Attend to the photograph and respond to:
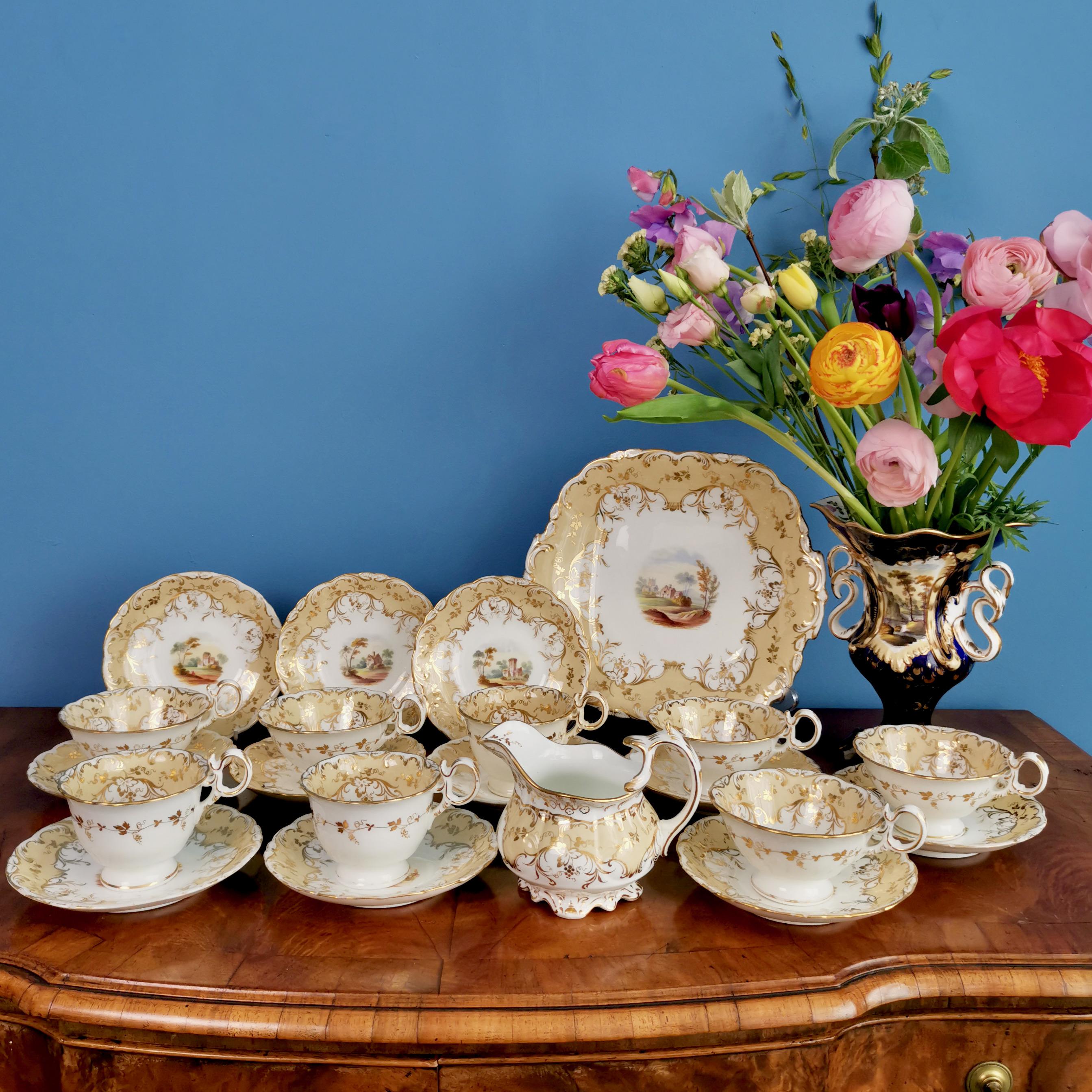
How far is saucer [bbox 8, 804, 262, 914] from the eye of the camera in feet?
2.55

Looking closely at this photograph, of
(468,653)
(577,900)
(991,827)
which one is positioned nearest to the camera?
(577,900)

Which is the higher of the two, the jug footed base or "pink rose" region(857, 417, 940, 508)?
"pink rose" region(857, 417, 940, 508)

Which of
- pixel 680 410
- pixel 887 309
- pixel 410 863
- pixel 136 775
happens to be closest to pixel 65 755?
pixel 136 775

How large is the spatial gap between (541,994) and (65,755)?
2.27 feet

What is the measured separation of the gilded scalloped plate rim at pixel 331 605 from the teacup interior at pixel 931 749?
0.56 metres

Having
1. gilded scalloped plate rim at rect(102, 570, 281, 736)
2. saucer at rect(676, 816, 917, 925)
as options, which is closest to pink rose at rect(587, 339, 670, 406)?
saucer at rect(676, 816, 917, 925)

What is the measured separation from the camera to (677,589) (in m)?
1.13

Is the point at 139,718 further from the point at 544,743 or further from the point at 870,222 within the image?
the point at 870,222

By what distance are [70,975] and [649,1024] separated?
1.50 feet

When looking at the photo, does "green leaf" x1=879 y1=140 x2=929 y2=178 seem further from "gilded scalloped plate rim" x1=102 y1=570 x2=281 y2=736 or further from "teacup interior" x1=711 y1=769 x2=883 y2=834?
"gilded scalloped plate rim" x1=102 y1=570 x2=281 y2=736

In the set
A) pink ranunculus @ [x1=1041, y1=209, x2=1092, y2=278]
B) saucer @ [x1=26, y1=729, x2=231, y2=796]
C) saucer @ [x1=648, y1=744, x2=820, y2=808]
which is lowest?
saucer @ [x1=26, y1=729, x2=231, y2=796]

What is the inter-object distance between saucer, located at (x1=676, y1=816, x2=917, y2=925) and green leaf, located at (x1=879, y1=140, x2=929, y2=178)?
710 mm

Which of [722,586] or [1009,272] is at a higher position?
[1009,272]

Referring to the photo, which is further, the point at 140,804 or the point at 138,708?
the point at 138,708
